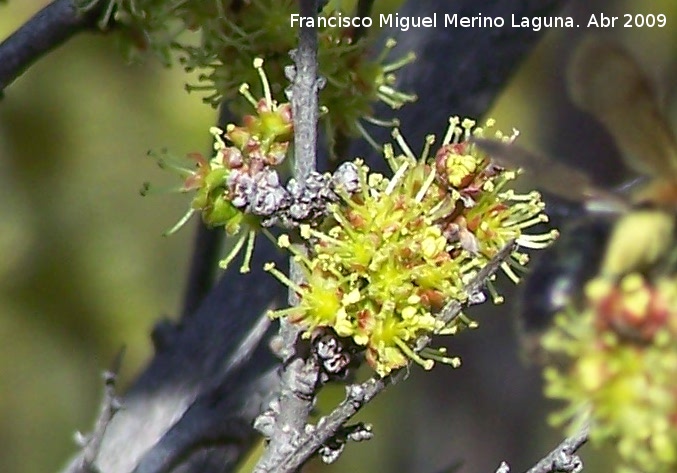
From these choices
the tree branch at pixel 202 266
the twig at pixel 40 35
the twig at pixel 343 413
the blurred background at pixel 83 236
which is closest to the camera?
the twig at pixel 343 413

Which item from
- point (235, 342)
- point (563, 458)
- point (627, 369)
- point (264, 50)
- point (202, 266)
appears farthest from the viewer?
point (202, 266)

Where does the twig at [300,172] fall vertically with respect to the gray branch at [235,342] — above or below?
above

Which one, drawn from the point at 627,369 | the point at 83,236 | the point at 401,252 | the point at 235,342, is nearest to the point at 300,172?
the point at 401,252

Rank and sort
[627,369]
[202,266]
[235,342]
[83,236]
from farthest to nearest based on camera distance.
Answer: [83,236] < [202,266] < [235,342] < [627,369]

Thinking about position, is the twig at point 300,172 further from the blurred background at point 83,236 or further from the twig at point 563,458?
the blurred background at point 83,236

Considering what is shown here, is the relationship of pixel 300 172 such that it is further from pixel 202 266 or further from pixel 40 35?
pixel 202 266

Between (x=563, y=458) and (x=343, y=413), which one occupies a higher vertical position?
(x=343, y=413)

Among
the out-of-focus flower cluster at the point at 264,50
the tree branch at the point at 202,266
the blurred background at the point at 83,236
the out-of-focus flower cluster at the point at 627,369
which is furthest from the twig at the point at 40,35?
the blurred background at the point at 83,236
